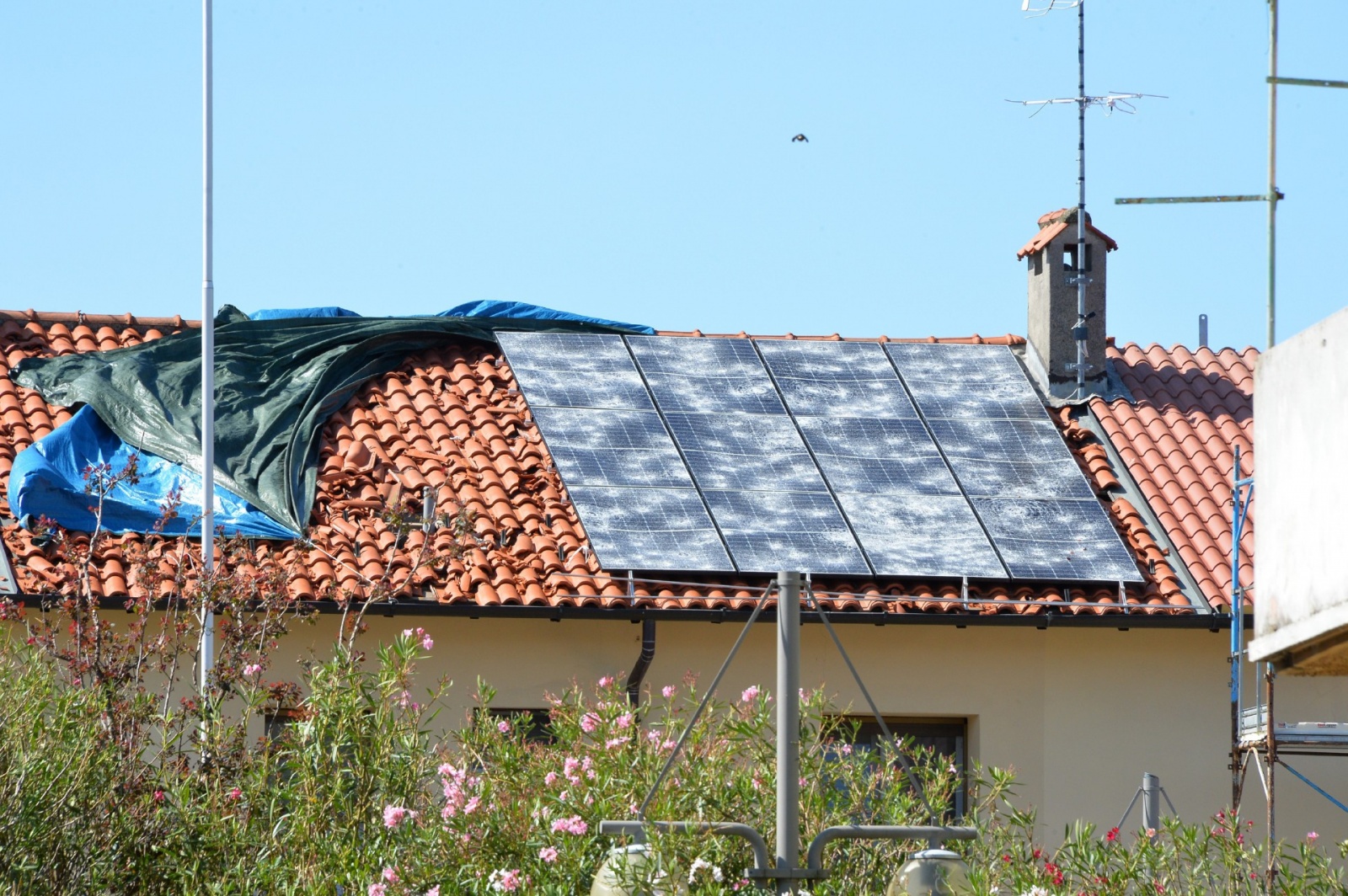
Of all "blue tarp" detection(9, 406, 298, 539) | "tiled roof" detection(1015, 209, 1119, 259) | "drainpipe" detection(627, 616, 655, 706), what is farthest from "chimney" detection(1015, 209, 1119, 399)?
"blue tarp" detection(9, 406, 298, 539)

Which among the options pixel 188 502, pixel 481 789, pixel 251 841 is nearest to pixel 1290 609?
pixel 481 789

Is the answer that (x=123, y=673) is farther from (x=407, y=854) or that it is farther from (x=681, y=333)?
(x=681, y=333)

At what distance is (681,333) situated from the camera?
59.8ft

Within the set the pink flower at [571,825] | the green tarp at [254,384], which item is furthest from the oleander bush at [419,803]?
the green tarp at [254,384]

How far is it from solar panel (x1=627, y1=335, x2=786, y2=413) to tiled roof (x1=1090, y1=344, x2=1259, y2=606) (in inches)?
120

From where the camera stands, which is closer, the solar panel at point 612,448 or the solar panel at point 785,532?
the solar panel at point 785,532

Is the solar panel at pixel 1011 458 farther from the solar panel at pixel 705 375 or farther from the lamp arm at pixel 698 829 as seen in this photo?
the lamp arm at pixel 698 829

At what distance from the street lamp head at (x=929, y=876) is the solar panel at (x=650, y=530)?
21.6ft

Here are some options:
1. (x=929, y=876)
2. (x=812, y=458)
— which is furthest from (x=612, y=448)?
(x=929, y=876)

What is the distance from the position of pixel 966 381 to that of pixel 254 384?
638 centimetres

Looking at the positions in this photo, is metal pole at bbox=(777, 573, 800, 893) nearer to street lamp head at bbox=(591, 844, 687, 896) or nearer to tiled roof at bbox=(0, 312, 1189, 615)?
street lamp head at bbox=(591, 844, 687, 896)

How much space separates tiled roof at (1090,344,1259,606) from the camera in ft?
49.2

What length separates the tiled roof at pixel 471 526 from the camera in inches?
540

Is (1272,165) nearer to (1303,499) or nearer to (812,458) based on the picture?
(1303,499)
